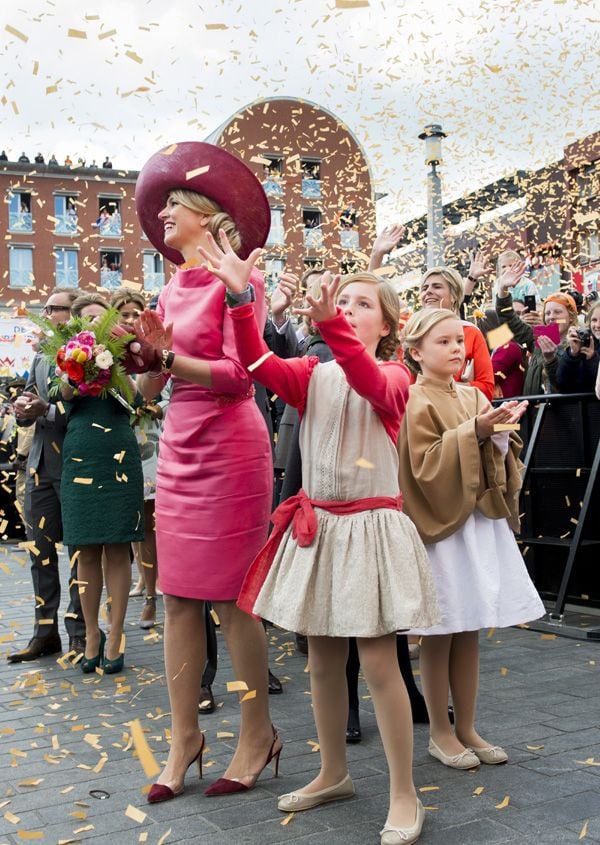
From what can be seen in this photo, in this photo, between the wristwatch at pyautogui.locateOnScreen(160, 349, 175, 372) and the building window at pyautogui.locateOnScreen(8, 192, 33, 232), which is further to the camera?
the building window at pyautogui.locateOnScreen(8, 192, 33, 232)

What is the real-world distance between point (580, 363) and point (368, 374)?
4.36m

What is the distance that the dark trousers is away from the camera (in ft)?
20.9

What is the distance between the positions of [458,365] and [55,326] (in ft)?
7.15

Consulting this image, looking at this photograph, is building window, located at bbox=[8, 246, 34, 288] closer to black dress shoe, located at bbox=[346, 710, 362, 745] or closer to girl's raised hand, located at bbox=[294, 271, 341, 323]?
black dress shoe, located at bbox=[346, 710, 362, 745]

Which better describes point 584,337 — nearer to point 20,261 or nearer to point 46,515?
point 46,515

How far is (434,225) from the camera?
38.3 ft

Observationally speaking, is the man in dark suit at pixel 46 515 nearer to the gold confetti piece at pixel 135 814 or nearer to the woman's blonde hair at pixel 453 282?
the woman's blonde hair at pixel 453 282

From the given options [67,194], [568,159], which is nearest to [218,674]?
[568,159]

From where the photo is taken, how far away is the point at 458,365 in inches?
164

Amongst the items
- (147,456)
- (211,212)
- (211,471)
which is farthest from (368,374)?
(147,456)

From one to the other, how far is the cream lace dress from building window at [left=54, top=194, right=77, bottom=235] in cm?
4196

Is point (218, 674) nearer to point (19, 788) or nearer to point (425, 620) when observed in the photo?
point (19, 788)

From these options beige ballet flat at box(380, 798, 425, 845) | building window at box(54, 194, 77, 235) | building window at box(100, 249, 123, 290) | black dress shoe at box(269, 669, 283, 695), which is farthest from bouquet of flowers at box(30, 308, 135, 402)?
building window at box(100, 249, 123, 290)

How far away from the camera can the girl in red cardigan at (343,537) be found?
324cm
